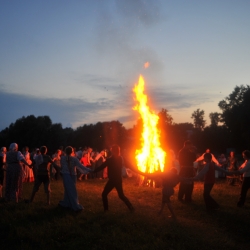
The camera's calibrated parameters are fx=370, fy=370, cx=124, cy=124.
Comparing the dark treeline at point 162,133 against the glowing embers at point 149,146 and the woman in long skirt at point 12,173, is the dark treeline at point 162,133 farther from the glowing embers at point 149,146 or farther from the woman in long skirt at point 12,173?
the woman in long skirt at point 12,173

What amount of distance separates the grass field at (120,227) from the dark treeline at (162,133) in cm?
2978

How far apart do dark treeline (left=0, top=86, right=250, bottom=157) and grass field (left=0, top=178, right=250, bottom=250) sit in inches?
1172

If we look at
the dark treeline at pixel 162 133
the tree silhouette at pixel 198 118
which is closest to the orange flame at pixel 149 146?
the dark treeline at pixel 162 133

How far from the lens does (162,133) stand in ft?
139

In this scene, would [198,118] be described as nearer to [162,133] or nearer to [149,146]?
[162,133]

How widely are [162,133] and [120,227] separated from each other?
3382 centimetres

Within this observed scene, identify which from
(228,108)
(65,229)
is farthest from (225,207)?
(228,108)

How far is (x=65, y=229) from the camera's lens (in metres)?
8.77

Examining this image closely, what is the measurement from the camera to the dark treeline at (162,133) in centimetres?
4781

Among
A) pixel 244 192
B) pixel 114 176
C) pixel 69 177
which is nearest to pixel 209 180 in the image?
pixel 244 192

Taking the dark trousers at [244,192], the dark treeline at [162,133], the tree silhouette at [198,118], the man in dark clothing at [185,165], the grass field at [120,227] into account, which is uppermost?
the tree silhouette at [198,118]

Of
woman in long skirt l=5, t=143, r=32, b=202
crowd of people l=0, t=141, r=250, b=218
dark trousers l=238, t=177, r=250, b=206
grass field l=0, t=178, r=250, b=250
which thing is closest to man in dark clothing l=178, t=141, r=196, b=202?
crowd of people l=0, t=141, r=250, b=218

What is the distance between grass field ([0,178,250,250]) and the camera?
7.84 m

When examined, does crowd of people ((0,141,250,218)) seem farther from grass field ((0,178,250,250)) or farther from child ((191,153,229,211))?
grass field ((0,178,250,250))
